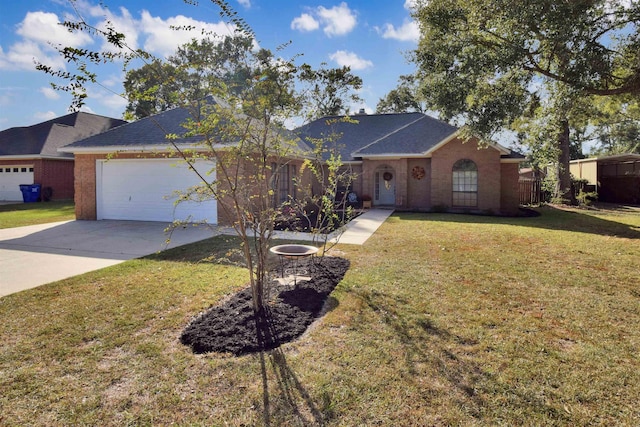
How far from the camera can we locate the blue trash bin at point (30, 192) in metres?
22.7

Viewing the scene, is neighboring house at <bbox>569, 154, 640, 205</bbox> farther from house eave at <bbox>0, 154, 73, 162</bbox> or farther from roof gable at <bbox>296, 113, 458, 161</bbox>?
house eave at <bbox>0, 154, 73, 162</bbox>

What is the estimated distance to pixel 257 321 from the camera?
470cm

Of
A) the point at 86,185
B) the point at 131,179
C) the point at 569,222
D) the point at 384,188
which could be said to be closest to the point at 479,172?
the point at 569,222

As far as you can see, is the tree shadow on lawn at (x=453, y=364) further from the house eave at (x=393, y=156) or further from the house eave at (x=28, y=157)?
the house eave at (x=28, y=157)

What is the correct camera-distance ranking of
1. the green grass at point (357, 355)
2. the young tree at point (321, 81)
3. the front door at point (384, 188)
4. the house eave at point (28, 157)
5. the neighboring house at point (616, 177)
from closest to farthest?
the green grass at point (357, 355)
the young tree at point (321, 81)
the front door at point (384, 188)
the house eave at point (28, 157)
the neighboring house at point (616, 177)

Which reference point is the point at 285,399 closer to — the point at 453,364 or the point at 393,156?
the point at 453,364

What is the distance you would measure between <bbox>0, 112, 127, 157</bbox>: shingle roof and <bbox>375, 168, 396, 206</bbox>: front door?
62.7 feet

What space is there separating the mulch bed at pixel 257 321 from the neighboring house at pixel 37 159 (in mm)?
23665

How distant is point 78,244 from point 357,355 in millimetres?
9239

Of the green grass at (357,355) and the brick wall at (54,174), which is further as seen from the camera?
the brick wall at (54,174)

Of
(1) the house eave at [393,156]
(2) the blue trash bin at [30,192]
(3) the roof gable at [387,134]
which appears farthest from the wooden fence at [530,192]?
(2) the blue trash bin at [30,192]

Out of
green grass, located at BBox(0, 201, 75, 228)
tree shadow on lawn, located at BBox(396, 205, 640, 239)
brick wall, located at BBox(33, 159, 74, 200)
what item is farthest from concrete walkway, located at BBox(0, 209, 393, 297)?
brick wall, located at BBox(33, 159, 74, 200)

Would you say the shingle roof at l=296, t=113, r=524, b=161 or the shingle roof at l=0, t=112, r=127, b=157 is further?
the shingle roof at l=0, t=112, r=127, b=157

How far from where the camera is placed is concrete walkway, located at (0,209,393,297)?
7.00 m
